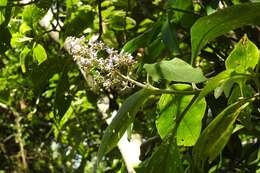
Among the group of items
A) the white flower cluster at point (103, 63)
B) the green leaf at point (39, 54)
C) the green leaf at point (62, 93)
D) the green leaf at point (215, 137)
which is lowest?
the green leaf at point (62, 93)

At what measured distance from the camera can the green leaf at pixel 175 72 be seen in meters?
0.75

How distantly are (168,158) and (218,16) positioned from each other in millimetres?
212

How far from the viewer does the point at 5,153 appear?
3342 mm

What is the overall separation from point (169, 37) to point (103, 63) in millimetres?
318

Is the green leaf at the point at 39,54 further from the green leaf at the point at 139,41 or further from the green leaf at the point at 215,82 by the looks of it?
the green leaf at the point at 215,82

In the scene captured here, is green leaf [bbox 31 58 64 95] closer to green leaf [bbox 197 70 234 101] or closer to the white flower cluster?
the white flower cluster

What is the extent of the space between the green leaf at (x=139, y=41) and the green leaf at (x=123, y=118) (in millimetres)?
397

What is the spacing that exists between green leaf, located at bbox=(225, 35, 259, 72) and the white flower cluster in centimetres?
15

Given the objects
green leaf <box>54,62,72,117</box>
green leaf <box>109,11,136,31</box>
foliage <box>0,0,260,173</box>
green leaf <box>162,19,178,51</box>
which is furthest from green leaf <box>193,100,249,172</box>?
green leaf <box>109,11,136,31</box>

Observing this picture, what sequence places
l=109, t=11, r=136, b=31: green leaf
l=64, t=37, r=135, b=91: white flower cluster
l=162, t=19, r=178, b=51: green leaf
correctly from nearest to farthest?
l=64, t=37, r=135, b=91: white flower cluster, l=162, t=19, r=178, b=51: green leaf, l=109, t=11, r=136, b=31: green leaf

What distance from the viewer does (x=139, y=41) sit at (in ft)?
3.94

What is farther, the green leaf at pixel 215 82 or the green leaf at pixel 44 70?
the green leaf at pixel 44 70

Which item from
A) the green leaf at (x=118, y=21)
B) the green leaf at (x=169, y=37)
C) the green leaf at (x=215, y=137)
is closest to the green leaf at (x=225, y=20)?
the green leaf at (x=215, y=137)

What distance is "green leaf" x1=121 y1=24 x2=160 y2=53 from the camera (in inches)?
46.0
